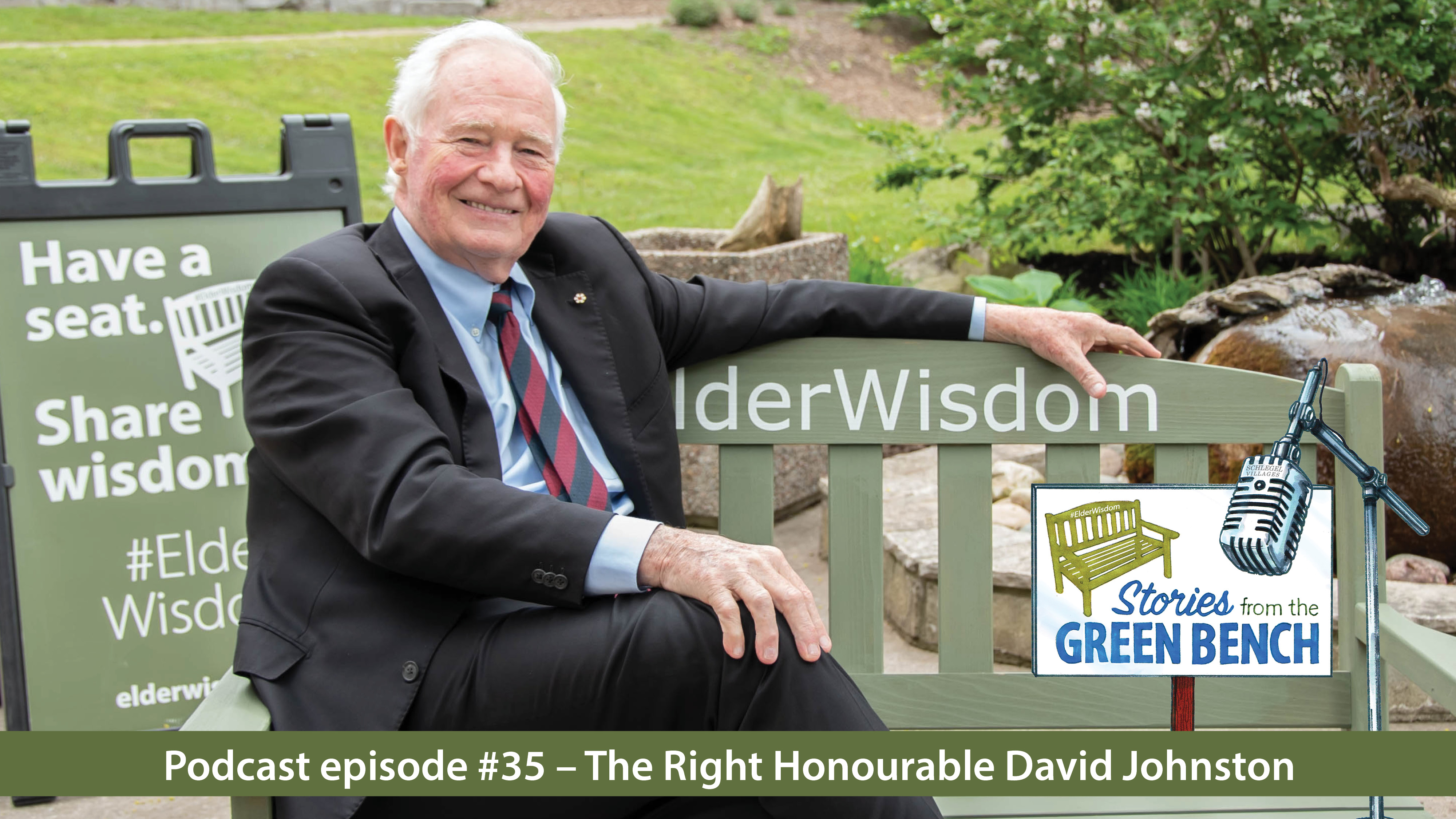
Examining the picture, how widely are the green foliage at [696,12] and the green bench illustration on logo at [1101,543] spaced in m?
20.9

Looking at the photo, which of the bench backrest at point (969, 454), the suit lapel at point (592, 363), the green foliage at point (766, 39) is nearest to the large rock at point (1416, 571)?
the bench backrest at point (969, 454)

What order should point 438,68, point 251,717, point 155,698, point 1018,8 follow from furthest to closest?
point 1018,8 < point 155,698 < point 438,68 < point 251,717

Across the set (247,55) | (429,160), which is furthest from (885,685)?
(247,55)

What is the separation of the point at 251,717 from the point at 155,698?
1482mm

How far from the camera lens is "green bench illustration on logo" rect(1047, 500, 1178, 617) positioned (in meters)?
2.20

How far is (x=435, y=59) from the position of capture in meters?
2.24

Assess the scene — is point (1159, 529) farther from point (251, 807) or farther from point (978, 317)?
point (251, 807)

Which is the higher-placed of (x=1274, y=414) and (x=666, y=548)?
(x=1274, y=414)

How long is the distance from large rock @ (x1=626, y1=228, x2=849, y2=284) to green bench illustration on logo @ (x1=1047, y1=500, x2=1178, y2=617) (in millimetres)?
2095

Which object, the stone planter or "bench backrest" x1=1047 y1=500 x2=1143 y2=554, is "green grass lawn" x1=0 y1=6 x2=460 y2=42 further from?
"bench backrest" x1=1047 y1=500 x2=1143 y2=554

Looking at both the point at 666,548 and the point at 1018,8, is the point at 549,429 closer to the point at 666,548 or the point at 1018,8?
the point at 666,548

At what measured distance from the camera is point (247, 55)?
16.9 meters

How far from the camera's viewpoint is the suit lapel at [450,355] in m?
2.10

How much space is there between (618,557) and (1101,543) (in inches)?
34.1
